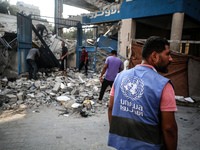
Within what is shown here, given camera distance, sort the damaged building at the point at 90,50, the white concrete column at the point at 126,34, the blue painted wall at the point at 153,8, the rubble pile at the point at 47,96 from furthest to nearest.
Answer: the white concrete column at the point at 126,34 → the blue painted wall at the point at 153,8 → the damaged building at the point at 90,50 → the rubble pile at the point at 47,96

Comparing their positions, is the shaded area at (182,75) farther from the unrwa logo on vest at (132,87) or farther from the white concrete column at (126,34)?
the unrwa logo on vest at (132,87)

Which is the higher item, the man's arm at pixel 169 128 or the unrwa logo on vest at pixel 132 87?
the unrwa logo on vest at pixel 132 87

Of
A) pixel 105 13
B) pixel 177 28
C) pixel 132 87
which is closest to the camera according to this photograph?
pixel 132 87

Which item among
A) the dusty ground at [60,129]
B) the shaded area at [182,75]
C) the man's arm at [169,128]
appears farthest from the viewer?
the shaded area at [182,75]

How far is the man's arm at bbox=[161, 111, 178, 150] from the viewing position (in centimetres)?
111

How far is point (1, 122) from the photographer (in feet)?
12.1

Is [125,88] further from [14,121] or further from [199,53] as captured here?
[199,53]

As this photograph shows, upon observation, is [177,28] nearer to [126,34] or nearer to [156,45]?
[126,34]

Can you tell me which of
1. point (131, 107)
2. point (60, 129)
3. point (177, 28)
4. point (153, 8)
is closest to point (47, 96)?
point (60, 129)

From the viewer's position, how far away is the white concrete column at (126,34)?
9.69 metres

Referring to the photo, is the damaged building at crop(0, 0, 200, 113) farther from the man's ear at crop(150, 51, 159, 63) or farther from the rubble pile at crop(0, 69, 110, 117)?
the man's ear at crop(150, 51, 159, 63)

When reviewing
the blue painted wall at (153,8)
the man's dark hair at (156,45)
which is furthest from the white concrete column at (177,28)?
the man's dark hair at (156,45)

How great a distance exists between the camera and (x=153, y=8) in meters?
8.77

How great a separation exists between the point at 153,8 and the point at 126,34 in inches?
84.1
